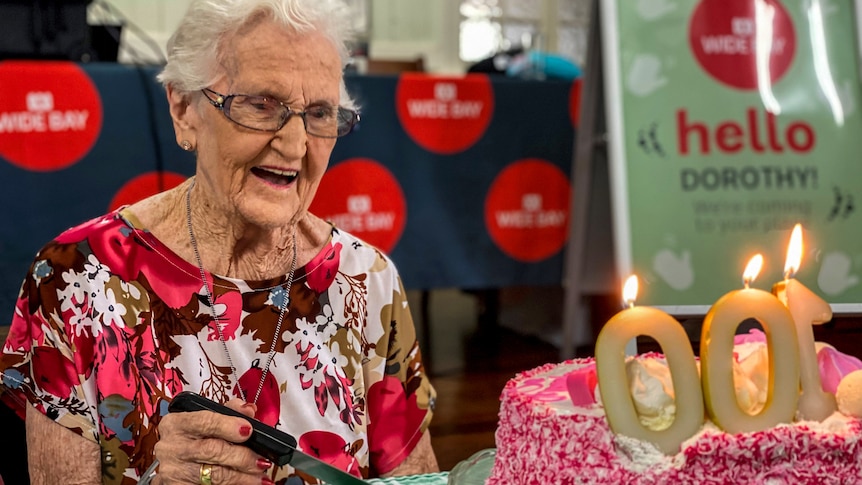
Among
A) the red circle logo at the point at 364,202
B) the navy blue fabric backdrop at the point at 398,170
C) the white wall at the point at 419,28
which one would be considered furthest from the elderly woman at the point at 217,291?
the white wall at the point at 419,28

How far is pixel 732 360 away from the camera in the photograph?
2.15 feet

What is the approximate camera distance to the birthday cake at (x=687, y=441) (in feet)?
2.18

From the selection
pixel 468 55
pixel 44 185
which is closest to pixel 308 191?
pixel 44 185

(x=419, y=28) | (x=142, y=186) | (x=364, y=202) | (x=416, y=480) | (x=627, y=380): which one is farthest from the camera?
(x=419, y=28)

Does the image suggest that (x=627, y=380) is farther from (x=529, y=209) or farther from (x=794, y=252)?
(x=529, y=209)

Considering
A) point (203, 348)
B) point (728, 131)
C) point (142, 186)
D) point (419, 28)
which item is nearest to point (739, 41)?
point (728, 131)

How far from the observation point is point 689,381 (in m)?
0.65

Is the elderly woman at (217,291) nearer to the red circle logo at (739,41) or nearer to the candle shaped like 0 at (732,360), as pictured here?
the candle shaped like 0 at (732,360)

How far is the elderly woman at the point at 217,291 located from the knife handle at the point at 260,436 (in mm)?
202

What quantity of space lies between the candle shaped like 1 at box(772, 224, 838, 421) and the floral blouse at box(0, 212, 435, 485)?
2.10 feet

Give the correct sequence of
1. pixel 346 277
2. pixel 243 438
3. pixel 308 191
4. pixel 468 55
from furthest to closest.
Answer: pixel 468 55 → pixel 346 277 → pixel 308 191 → pixel 243 438

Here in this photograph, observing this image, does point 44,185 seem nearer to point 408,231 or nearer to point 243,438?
point 408,231

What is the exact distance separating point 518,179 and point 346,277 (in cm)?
170

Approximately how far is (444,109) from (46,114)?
112 centimetres
